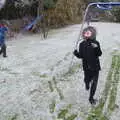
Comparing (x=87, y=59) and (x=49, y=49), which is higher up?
(x=87, y=59)

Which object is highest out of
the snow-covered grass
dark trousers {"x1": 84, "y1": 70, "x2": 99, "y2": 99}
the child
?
the child

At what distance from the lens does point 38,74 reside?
9039 mm

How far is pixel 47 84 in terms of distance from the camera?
808 centimetres

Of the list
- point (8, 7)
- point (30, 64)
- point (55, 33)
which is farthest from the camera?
point (8, 7)

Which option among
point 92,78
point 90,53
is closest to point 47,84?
point 92,78

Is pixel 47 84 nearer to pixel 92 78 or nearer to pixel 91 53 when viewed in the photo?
pixel 92 78

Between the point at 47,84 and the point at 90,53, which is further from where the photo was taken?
the point at 47,84

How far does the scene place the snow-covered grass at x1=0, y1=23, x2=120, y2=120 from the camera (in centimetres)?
638

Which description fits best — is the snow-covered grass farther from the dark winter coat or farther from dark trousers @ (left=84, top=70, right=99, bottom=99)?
the dark winter coat

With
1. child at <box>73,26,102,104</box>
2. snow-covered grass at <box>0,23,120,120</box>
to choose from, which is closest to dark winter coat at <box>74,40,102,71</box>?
child at <box>73,26,102,104</box>

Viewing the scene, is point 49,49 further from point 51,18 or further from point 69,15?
point 69,15

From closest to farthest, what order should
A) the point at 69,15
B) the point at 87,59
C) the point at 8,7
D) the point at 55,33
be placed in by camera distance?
the point at 87,59 → the point at 55,33 → the point at 8,7 → the point at 69,15

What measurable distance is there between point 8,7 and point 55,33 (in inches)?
136

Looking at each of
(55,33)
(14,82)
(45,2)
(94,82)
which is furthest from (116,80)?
(45,2)
